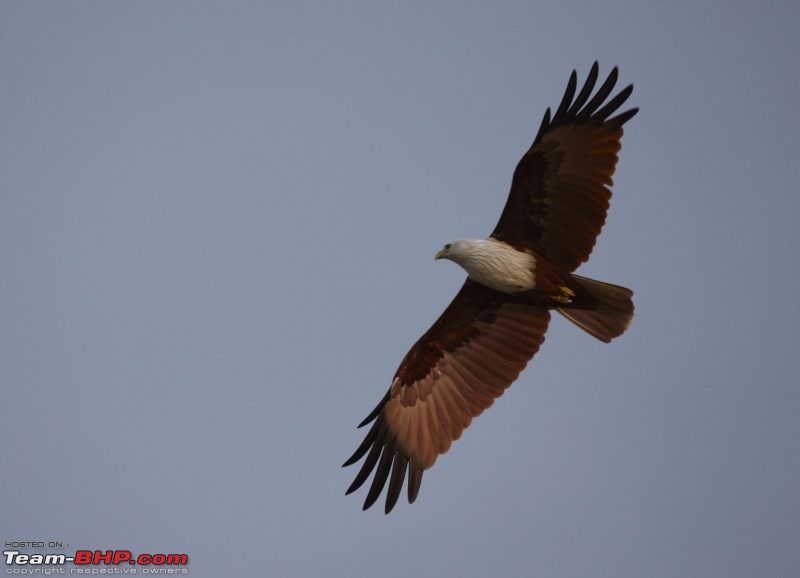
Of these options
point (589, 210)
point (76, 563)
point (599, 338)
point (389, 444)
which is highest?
point (589, 210)

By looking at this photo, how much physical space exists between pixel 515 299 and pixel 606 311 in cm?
118

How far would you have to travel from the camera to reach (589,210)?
13289mm

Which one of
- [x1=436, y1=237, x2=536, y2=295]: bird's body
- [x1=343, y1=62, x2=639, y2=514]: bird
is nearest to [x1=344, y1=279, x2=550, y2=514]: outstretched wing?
[x1=343, y1=62, x2=639, y2=514]: bird

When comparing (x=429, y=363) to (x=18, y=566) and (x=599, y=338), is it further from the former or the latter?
(x=18, y=566)

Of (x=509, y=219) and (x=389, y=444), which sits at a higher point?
(x=509, y=219)

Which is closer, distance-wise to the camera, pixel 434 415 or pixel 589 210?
pixel 589 210

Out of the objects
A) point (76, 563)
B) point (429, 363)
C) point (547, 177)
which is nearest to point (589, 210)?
point (547, 177)

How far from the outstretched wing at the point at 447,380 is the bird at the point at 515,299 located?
0.04ft

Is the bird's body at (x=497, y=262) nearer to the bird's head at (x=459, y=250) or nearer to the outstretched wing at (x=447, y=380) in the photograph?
the bird's head at (x=459, y=250)

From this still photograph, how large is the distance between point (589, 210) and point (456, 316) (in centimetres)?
228

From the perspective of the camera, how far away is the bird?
1324 centimetres

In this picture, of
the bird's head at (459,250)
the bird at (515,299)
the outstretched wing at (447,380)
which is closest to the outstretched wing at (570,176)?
the bird at (515,299)

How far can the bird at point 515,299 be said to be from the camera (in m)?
13.2

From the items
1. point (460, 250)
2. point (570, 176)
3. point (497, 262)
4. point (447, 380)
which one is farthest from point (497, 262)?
point (447, 380)
